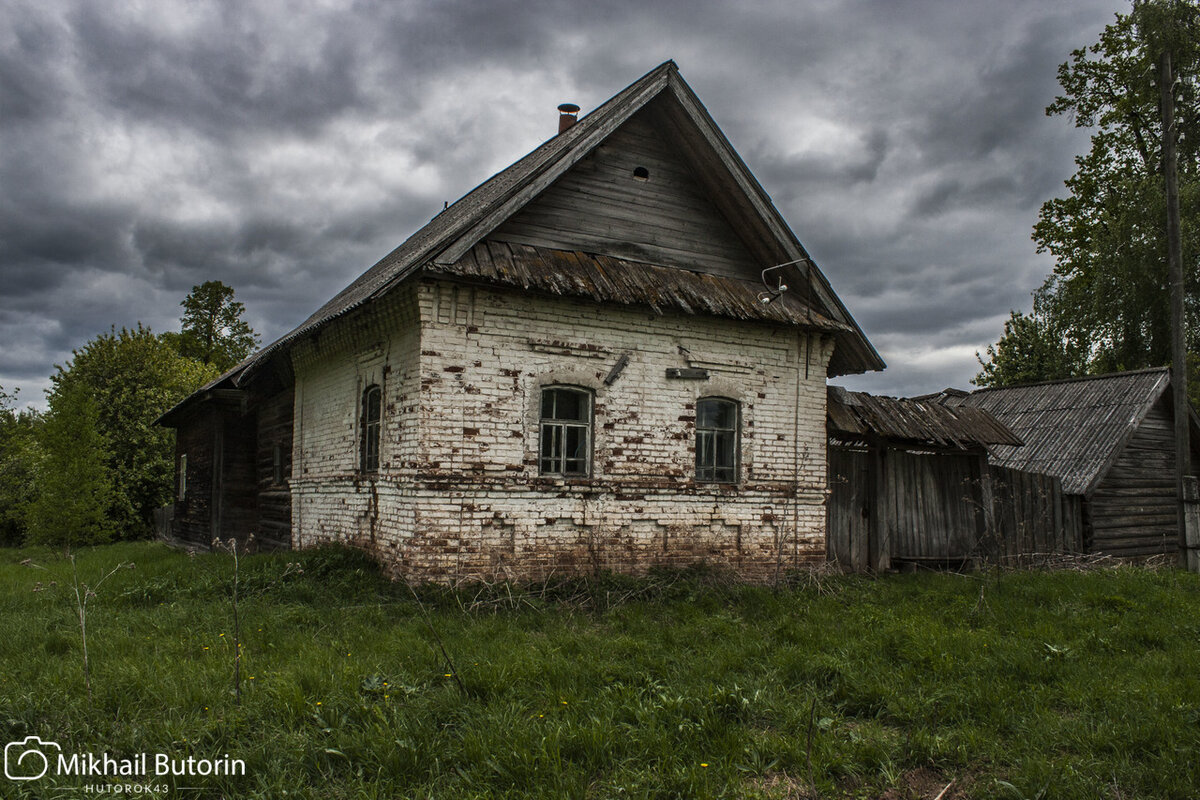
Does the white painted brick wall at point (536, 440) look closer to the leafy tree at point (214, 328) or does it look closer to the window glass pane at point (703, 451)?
the window glass pane at point (703, 451)

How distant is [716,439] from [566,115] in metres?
7.00

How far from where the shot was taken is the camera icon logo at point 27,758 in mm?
4227

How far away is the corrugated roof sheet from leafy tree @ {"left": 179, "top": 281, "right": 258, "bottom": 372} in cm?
3107

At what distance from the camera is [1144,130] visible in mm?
22844

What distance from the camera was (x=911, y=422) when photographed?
1207 cm

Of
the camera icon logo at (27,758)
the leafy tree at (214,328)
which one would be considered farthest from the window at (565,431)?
the leafy tree at (214,328)

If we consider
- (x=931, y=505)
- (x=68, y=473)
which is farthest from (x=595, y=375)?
(x=68, y=473)

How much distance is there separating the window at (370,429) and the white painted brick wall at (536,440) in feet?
0.49

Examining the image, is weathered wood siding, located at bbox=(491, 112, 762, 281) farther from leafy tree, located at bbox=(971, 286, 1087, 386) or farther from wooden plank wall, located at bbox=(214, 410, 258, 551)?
leafy tree, located at bbox=(971, 286, 1087, 386)

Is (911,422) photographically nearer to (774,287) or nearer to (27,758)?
(774,287)

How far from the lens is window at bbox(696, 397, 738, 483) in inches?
416

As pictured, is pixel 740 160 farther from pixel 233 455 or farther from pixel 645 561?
pixel 233 455

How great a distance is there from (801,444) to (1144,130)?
19.1m

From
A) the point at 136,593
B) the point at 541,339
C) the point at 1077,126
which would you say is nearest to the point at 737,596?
the point at 541,339
